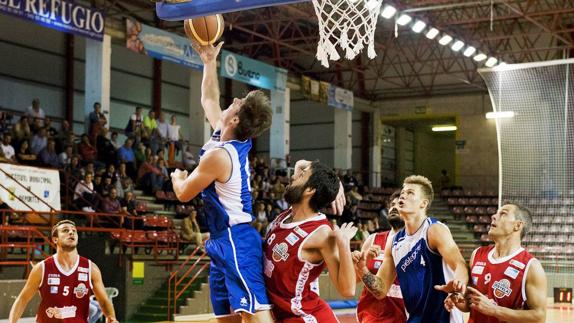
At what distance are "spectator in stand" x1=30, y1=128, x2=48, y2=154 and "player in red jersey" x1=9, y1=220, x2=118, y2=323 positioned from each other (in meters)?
9.49

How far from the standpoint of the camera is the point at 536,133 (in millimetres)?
14164

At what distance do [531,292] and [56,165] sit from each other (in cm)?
1265

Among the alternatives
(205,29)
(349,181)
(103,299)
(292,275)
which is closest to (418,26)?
(349,181)

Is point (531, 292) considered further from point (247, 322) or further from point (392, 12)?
point (392, 12)

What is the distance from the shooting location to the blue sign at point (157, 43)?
19062 mm

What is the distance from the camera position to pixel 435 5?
2081cm

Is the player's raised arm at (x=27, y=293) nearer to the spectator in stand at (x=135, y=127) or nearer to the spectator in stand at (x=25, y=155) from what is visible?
the spectator in stand at (x=25, y=155)

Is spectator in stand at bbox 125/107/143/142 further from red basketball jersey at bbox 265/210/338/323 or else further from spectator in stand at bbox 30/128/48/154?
red basketball jersey at bbox 265/210/338/323

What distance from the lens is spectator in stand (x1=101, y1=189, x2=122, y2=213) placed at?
51.7ft

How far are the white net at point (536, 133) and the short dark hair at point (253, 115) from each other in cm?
933

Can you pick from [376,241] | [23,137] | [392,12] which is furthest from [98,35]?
[376,241]

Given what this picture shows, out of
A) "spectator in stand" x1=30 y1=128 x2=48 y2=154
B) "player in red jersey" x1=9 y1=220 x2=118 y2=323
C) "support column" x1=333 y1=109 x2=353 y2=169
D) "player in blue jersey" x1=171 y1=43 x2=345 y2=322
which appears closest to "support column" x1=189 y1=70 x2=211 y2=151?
"support column" x1=333 y1=109 x2=353 y2=169

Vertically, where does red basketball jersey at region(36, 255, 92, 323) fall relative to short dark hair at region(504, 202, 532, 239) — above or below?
below

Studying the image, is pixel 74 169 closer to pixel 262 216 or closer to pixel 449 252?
pixel 262 216
